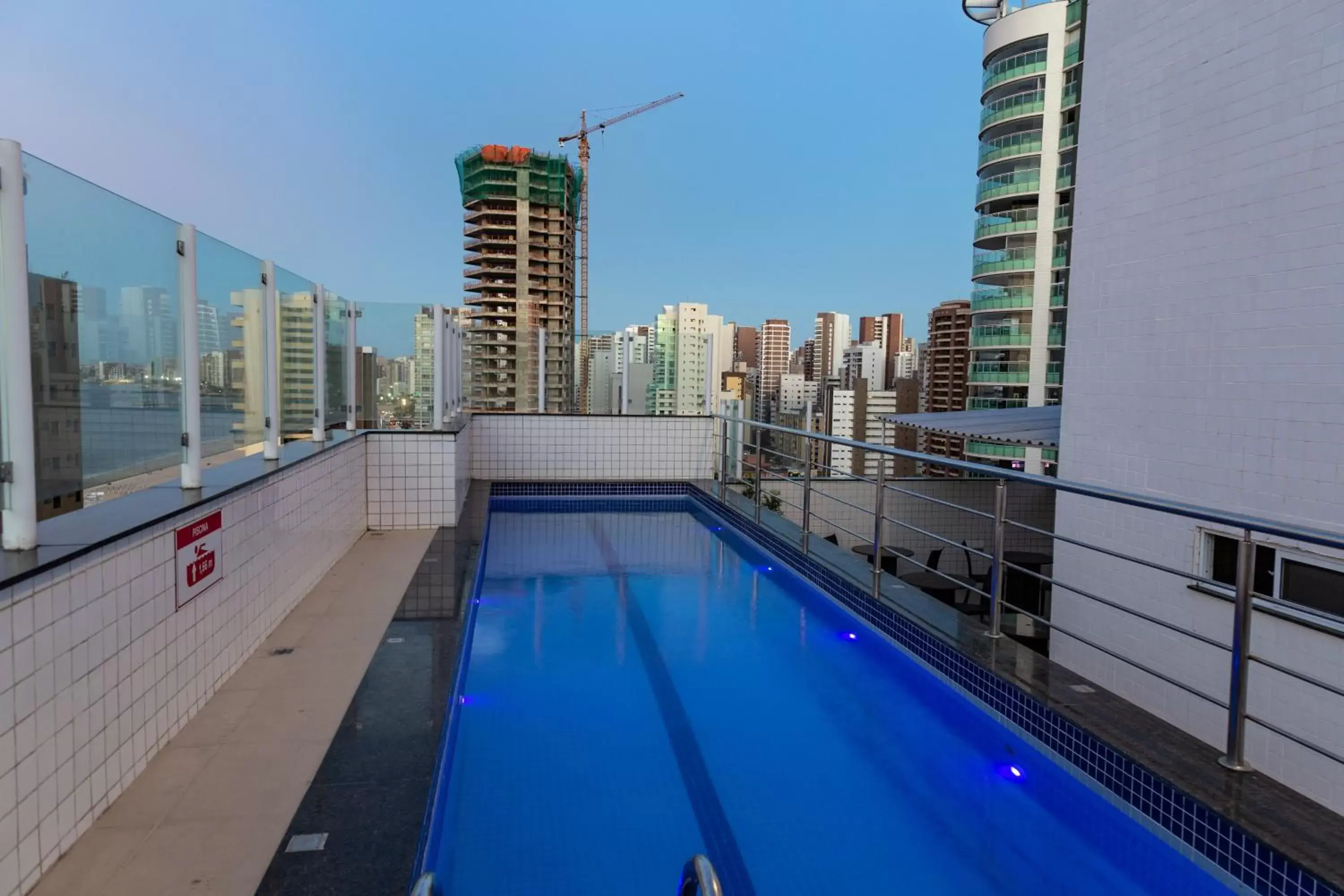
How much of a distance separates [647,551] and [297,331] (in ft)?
8.79

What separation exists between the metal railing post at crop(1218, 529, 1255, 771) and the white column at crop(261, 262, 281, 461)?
3.41 metres

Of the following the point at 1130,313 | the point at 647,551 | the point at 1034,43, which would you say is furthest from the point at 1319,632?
the point at 1034,43

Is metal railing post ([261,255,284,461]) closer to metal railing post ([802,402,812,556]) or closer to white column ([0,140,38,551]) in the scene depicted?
white column ([0,140,38,551])

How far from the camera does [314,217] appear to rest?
2758 cm

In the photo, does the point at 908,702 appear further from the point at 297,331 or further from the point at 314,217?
the point at 314,217

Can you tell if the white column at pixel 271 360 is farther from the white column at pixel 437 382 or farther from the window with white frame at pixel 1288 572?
the window with white frame at pixel 1288 572

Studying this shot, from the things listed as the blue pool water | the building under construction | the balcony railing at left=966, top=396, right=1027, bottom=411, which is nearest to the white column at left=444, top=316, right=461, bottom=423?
the blue pool water

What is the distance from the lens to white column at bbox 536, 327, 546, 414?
26.1 ft

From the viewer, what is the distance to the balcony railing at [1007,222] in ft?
80.4

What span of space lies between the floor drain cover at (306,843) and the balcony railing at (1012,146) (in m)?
27.7

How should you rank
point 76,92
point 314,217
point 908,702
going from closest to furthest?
1. point 908,702
2. point 76,92
3. point 314,217

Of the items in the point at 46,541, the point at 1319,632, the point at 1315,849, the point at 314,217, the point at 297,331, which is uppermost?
the point at 314,217

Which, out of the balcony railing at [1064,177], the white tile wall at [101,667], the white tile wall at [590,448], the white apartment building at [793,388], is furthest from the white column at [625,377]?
the balcony railing at [1064,177]

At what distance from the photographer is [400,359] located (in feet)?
18.2
